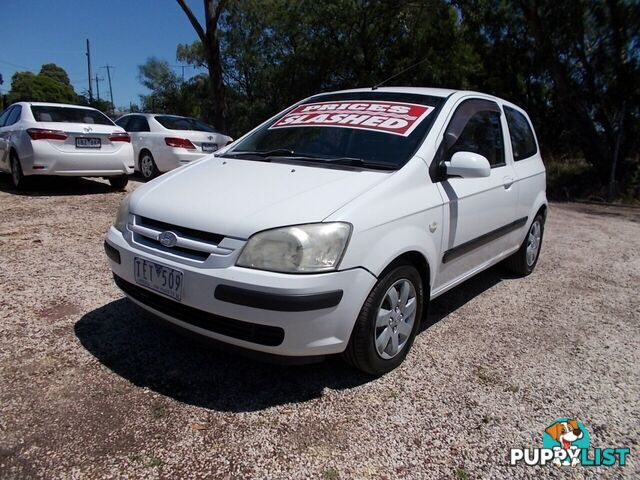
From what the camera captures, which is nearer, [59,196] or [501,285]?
[501,285]

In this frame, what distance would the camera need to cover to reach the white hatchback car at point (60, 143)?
673 cm

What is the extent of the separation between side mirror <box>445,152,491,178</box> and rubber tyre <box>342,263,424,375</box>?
0.66 m

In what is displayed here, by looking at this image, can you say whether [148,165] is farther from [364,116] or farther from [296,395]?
[296,395]

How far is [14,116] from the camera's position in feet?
24.2

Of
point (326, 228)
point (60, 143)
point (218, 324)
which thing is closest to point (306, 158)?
point (326, 228)

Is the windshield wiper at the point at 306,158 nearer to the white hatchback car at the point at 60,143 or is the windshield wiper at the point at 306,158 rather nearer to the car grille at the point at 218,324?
the car grille at the point at 218,324

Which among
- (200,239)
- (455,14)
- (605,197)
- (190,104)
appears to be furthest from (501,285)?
(190,104)

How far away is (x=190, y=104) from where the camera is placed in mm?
33969

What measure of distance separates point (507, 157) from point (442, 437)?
2.53 m

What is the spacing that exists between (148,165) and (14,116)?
2.27 meters

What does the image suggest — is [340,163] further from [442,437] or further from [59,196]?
[59,196]

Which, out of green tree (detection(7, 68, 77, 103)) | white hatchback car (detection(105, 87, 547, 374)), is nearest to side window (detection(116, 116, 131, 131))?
white hatchback car (detection(105, 87, 547, 374))

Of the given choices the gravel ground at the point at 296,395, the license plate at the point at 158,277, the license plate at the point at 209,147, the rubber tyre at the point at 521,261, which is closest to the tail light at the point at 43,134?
the license plate at the point at 209,147

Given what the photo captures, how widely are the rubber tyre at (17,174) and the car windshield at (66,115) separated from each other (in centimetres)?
72
